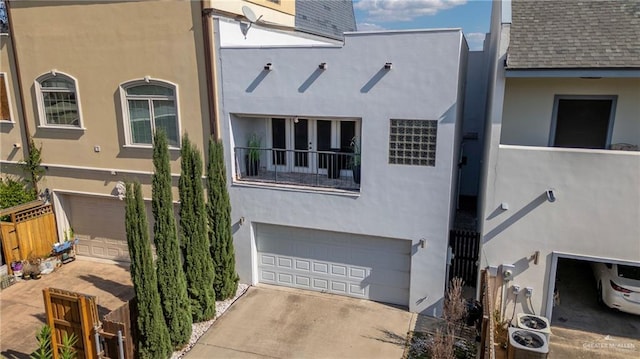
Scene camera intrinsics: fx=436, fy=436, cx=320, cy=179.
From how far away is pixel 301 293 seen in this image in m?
12.9

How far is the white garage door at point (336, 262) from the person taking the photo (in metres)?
12.0

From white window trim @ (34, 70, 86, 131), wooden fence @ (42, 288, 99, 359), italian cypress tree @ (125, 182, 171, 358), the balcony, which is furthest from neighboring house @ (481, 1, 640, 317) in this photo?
white window trim @ (34, 70, 86, 131)

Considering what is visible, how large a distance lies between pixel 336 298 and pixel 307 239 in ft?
6.17

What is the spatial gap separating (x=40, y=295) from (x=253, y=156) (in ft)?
24.8

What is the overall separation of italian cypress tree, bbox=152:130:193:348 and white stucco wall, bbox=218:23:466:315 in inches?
132

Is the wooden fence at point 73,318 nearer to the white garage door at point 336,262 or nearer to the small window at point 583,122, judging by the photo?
the white garage door at point 336,262

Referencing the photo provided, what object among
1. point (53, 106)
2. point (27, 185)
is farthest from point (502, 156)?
point (27, 185)

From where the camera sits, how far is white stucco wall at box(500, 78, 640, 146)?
10.9m

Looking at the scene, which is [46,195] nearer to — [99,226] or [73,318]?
[99,226]

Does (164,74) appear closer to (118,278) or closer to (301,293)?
(118,278)

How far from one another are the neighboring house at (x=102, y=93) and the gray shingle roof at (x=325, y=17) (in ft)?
7.53

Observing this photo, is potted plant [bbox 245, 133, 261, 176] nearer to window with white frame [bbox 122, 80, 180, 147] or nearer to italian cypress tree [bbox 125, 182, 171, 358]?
window with white frame [bbox 122, 80, 180, 147]

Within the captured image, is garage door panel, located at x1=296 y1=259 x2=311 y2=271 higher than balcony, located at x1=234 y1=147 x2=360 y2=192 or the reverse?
the reverse

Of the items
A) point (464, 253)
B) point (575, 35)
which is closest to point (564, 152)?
point (575, 35)
